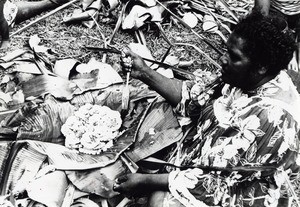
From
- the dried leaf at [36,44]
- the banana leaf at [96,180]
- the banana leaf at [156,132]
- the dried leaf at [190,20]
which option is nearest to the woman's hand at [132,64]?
the banana leaf at [156,132]

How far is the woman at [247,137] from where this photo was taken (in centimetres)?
217

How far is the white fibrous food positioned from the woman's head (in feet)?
2.65

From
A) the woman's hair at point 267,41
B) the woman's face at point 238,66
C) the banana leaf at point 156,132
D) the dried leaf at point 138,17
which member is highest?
the woman's hair at point 267,41

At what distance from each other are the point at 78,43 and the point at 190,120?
123cm

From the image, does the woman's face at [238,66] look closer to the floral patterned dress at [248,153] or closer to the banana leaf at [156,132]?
the floral patterned dress at [248,153]

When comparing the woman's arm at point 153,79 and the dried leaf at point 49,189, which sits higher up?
the woman's arm at point 153,79

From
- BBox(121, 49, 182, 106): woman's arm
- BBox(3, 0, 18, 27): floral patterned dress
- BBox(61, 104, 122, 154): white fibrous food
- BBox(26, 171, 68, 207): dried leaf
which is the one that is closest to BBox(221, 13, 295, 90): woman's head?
BBox(121, 49, 182, 106): woman's arm

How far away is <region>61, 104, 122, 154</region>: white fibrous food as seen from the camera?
2727 millimetres

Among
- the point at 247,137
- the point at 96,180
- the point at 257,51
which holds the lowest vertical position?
the point at 96,180

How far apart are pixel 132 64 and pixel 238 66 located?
0.69 m

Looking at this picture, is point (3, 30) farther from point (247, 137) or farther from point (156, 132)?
point (247, 137)

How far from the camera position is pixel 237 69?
2.27 metres

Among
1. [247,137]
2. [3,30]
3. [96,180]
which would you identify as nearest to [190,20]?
[3,30]

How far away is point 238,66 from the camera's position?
2.26 metres
